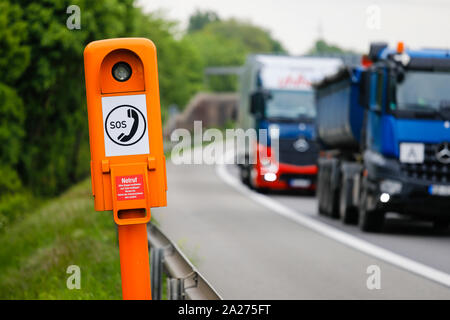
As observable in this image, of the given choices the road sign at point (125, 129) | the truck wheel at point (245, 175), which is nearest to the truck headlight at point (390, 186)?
the road sign at point (125, 129)

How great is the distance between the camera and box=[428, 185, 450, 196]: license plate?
1734 centimetres

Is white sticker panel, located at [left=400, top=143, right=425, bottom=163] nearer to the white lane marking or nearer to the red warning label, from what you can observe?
the white lane marking

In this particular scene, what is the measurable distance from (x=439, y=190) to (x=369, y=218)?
1.69 m

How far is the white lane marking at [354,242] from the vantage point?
1288 cm

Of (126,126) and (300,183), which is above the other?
(126,126)

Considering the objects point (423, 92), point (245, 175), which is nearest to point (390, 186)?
point (423, 92)

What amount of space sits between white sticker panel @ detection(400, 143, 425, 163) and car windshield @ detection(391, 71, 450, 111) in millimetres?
584

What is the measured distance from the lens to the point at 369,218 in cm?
1866

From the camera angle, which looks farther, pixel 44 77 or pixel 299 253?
pixel 44 77

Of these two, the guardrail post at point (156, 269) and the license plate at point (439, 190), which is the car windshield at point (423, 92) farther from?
the guardrail post at point (156, 269)

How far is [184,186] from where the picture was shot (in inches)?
1399

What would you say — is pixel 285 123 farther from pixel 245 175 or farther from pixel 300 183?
pixel 245 175

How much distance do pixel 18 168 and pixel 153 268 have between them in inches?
1107
